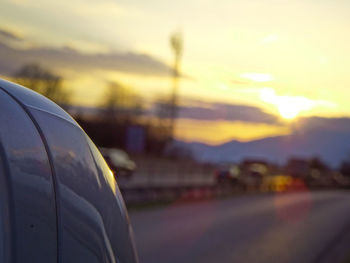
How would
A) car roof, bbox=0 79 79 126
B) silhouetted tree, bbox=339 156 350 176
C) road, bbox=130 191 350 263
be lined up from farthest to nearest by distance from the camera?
silhouetted tree, bbox=339 156 350 176
road, bbox=130 191 350 263
car roof, bbox=0 79 79 126

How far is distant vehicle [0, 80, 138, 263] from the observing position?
231 cm

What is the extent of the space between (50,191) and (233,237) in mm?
15345

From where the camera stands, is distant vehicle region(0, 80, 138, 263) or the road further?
the road

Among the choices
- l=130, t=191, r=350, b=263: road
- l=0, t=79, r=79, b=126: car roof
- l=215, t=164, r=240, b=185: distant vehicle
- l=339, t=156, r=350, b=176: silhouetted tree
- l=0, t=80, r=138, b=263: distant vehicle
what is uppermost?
Answer: l=0, t=79, r=79, b=126: car roof

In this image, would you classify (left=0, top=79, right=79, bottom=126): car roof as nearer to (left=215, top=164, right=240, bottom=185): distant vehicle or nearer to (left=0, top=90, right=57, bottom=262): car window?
(left=0, top=90, right=57, bottom=262): car window

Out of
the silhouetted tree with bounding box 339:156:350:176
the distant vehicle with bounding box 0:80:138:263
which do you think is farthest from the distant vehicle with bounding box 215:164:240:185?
the silhouetted tree with bounding box 339:156:350:176

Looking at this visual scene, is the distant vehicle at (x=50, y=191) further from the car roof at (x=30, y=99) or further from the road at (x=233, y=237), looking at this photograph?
the road at (x=233, y=237)

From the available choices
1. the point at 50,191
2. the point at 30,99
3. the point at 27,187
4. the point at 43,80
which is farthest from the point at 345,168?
the point at 27,187

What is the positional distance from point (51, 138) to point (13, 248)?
2.10 feet

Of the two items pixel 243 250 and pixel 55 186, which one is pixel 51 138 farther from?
pixel 243 250

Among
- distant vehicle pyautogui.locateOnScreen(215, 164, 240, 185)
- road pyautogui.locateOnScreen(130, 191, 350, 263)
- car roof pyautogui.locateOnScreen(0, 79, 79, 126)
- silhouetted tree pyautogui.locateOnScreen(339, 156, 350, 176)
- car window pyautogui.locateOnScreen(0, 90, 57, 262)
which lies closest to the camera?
car window pyautogui.locateOnScreen(0, 90, 57, 262)

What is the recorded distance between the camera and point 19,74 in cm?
6812

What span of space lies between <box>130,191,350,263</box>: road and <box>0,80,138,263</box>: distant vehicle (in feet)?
30.0

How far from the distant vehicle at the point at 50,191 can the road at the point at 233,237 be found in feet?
30.0
